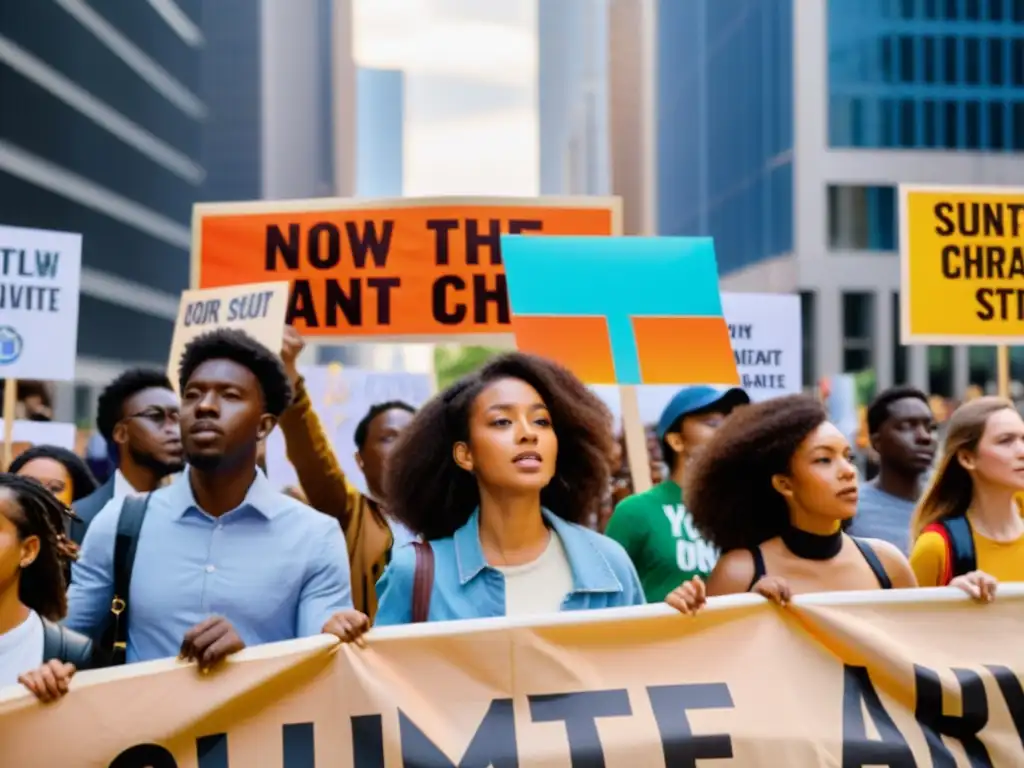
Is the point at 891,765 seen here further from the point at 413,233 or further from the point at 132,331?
the point at 132,331

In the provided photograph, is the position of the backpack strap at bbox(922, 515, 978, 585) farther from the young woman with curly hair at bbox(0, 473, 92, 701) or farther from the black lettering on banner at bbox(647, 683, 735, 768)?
the young woman with curly hair at bbox(0, 473, 92, 701)

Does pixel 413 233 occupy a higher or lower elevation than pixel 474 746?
higher

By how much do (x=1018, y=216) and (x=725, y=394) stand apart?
8.26 feet

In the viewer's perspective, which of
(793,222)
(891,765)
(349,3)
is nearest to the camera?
(891,765)

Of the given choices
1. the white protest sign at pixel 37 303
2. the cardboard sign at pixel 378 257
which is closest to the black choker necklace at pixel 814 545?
the cardboard sign at pixel 378 257

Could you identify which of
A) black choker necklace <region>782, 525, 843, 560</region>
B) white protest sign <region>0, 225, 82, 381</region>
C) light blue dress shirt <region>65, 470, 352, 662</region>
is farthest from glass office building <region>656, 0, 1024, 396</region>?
light blue dress shirt <region>65, 470, 352, 662</region>

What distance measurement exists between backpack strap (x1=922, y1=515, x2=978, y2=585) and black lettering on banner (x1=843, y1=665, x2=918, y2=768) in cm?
78

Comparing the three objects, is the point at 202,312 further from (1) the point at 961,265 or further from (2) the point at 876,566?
(2) the point at 876,566

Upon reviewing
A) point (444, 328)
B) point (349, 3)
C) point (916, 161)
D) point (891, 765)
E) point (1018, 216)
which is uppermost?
point (349, 3)

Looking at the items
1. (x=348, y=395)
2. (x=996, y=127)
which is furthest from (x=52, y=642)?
(x=996, y=127)

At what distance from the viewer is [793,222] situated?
2238 inches

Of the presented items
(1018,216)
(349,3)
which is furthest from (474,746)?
(349,3)

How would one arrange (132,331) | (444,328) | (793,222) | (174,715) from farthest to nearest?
(132,331), (793,222), (444,328), (174,715)

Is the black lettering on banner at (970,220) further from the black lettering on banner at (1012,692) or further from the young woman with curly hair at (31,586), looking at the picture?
the young woman with curly hair at (31,586)
